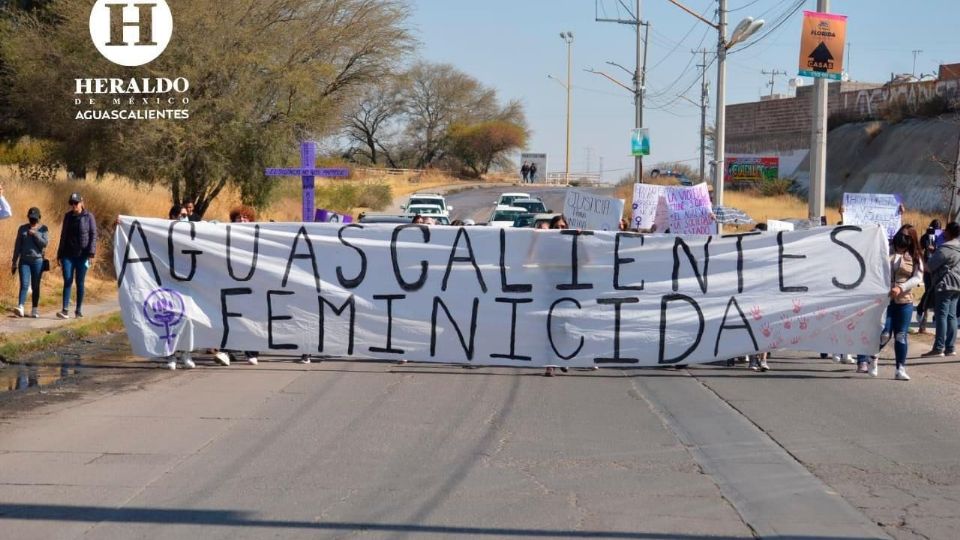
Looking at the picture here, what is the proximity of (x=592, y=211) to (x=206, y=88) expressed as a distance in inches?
360

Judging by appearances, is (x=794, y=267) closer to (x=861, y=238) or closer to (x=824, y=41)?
(x=861, y=238)

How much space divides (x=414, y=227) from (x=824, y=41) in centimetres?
1155

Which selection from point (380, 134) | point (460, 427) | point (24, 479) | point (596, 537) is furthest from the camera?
point (380, 134)

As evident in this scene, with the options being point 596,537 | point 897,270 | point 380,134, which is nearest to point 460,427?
point 596,537

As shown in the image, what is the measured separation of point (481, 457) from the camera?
825cm

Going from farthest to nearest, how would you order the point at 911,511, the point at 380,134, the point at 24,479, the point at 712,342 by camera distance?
the point at 380,134, the point at 712,342, the point at 24,479, the point at 911,511

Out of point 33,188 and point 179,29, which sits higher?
point 179,29

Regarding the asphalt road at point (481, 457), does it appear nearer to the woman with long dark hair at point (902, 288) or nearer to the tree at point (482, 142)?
the woman with long dark hair at point (902, 288)

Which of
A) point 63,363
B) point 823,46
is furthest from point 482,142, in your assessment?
point 63,363

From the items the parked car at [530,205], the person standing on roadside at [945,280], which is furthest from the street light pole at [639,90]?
the person standing on roadside at [945,280]

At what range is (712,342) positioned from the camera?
1232 centimetres

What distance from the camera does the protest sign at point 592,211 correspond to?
22.7 meters

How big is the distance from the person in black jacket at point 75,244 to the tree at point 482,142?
276ft

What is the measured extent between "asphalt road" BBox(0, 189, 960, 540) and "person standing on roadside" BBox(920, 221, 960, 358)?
182 centimetres
